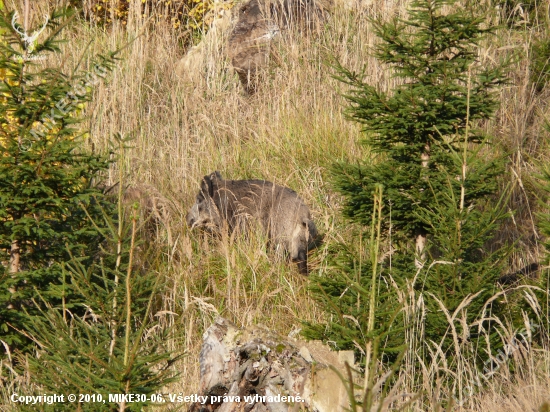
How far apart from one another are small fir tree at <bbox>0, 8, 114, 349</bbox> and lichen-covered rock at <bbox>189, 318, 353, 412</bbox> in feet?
3.67

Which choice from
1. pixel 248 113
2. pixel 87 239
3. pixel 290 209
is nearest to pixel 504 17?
pixel 248 113

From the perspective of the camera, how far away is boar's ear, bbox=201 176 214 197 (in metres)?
5.53

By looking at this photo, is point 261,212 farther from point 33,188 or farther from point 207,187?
point 33,188

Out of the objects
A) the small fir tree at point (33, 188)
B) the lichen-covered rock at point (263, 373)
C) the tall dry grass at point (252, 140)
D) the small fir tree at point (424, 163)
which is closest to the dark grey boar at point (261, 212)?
the tall dry grass at point (252, 140)

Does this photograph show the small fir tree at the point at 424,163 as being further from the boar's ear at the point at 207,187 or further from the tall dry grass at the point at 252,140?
the boar's ear at the point at 207,187

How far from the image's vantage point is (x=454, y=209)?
372cm

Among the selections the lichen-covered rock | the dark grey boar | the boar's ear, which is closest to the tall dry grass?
the dark grey boar

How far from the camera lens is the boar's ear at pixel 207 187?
5.53m

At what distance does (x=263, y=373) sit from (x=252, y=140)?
12.8ft

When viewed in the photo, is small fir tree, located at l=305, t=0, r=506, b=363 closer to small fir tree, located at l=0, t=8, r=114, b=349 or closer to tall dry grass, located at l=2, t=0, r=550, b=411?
tall dry grass, located at l=2, t=0, r=550, b=411

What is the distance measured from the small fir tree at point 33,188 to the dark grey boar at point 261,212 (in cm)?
135

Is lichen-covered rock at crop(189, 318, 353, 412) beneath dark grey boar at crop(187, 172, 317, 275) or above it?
beneath

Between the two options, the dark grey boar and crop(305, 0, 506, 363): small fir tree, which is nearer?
crop(305, 0, 506, 363): small fir tree

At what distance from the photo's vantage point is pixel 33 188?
369 cm
